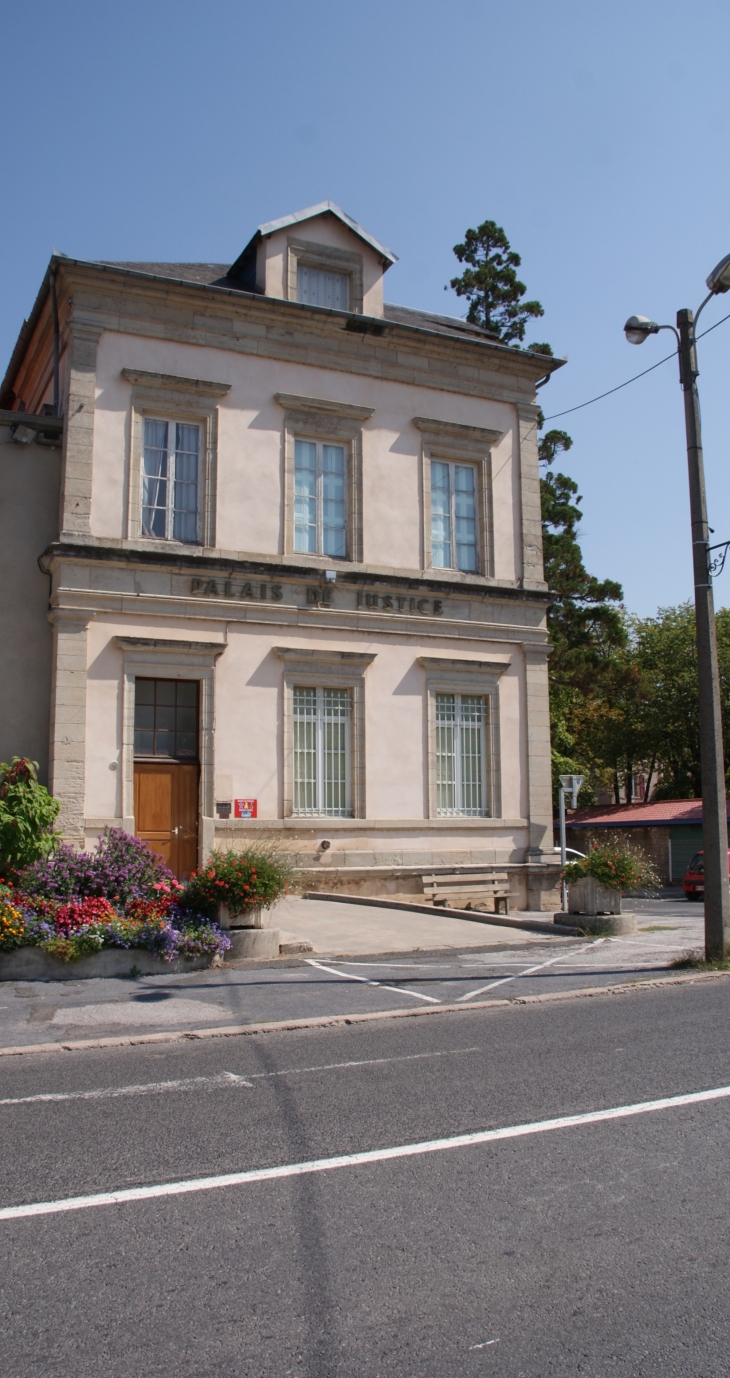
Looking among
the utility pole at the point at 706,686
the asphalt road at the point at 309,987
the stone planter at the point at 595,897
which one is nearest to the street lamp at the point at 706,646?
the utility pole at the point at 706,686

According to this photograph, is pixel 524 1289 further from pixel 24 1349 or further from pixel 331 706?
pixel 331 706

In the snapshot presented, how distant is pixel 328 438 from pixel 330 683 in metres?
4.57

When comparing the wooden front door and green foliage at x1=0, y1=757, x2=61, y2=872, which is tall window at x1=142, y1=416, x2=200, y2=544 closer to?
the wooden front door

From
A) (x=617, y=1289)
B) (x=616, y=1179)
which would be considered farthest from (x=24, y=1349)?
(x=616, y=1179)

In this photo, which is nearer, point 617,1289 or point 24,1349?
point 24,1349

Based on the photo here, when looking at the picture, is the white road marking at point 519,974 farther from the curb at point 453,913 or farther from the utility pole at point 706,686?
the utility pole at point 706,686

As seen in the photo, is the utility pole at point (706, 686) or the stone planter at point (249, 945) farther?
the utility pole at point (706, 686)

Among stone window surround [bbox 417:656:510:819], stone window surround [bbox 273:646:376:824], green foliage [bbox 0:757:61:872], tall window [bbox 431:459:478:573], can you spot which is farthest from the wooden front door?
tall window [bbox 431:459:478:573]

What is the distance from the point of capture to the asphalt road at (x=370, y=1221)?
129 inches

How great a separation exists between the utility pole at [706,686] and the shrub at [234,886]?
200 inches

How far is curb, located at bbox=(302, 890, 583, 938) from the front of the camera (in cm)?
1534

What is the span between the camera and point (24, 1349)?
3.26m

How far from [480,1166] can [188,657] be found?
13.0 meters

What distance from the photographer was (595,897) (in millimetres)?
15031
